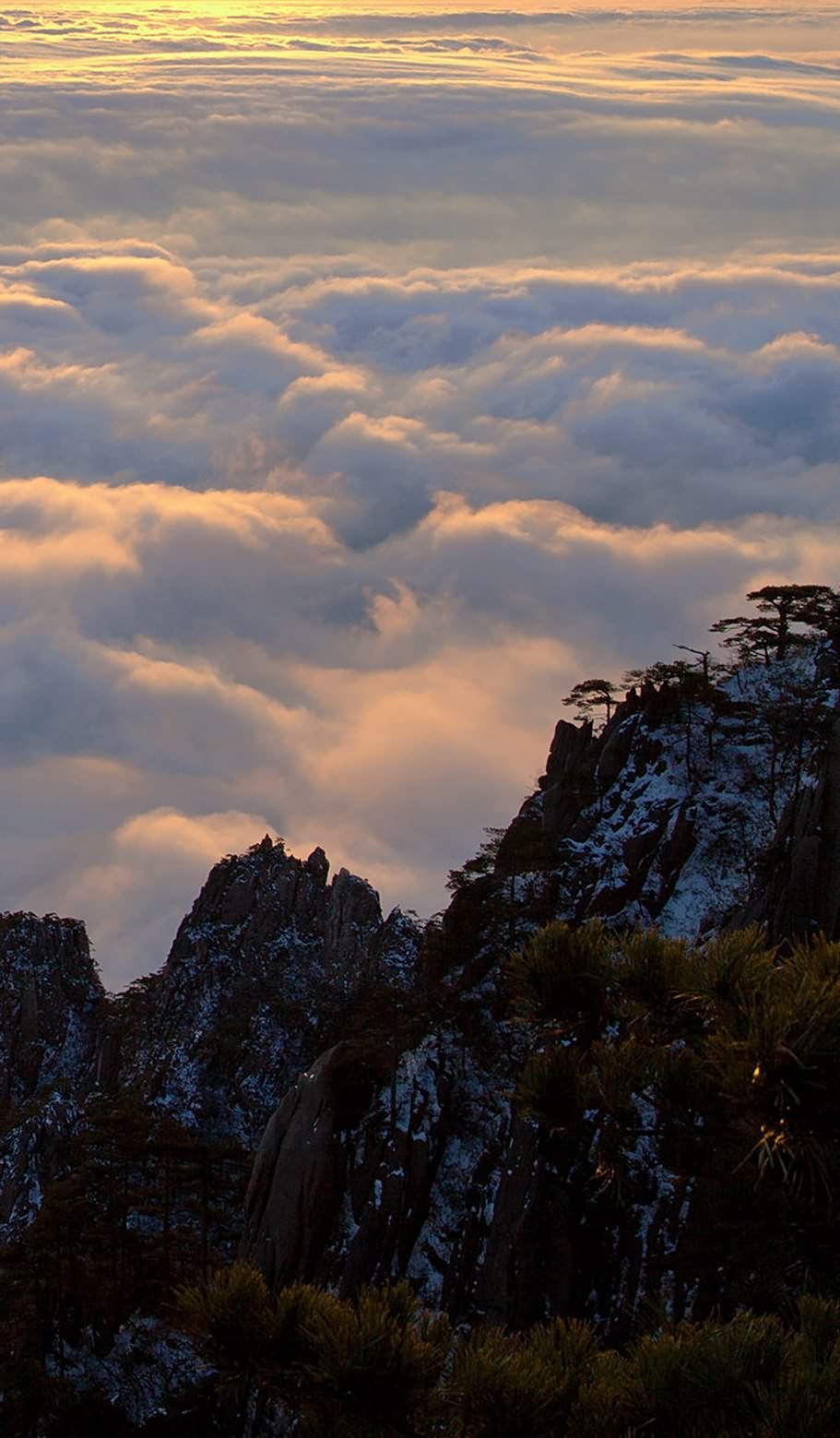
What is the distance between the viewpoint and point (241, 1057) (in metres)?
84.4

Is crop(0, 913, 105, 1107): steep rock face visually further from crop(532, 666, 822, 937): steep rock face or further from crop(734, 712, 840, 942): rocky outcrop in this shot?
crop(734, 712, 840, 942): rocky outcrop

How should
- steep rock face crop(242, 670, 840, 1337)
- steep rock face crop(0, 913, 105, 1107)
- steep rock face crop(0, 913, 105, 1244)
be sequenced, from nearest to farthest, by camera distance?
steep rock face crop(242, 670, 840, 1337)
steep rock face crop(0, 913, 105, 1244)
steep rock face crop(0, 913, 105, 1107)

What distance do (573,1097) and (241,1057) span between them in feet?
231

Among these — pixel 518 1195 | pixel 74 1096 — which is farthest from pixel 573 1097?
pixel 74 1096

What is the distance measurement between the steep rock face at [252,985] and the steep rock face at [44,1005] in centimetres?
401

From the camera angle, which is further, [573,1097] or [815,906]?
[815,906]

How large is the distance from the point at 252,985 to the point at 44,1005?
18.6 metres

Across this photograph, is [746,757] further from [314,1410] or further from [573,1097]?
[314,1410]

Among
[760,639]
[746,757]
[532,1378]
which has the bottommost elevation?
[532,1378]

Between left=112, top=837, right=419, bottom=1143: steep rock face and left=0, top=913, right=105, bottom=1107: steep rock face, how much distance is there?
401 centimetres

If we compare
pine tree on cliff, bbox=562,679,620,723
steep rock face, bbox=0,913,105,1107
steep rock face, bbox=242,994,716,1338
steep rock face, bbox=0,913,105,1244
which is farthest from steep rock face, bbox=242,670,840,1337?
steep rock face, bbox=0,913,105,1107

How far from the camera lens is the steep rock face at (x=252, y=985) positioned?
8312 centimetres

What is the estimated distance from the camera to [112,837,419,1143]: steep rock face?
83.1 meters

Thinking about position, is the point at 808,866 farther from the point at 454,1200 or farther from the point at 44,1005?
the point at 44,1005
